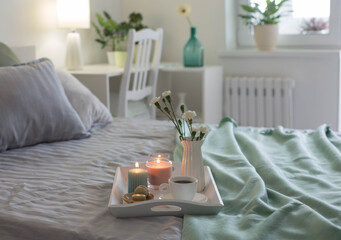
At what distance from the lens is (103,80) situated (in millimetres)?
2822

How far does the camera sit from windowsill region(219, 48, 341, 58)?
326 cm

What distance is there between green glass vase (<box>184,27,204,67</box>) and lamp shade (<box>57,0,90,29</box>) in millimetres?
729

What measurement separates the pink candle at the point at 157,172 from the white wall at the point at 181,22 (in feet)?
7.82

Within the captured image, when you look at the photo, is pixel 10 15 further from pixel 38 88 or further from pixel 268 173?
pixel 268 173

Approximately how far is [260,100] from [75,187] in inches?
89.5

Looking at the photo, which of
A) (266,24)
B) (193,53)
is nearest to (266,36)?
(266,24)

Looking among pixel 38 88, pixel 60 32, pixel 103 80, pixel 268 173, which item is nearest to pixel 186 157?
pixel 268 173

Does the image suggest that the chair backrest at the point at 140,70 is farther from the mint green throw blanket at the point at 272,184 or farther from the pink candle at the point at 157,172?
the pink candle at the point at 157,172

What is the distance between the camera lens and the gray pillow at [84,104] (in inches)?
81.9

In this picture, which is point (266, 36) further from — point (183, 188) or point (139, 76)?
point (183, 188)

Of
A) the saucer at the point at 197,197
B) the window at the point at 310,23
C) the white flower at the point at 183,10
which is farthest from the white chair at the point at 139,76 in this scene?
the saucer at the point at 197,197

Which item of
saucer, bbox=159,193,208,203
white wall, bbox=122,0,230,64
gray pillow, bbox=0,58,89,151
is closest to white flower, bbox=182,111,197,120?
saucer, bbox=159,193,208,203

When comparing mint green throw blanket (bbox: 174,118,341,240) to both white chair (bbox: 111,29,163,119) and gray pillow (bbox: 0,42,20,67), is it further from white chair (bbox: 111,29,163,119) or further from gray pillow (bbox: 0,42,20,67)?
white chair (bbox: 111,29,163,119)

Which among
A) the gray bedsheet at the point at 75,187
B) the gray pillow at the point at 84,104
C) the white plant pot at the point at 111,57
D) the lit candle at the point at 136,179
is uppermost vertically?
the white plant pot at the point at 111,57
